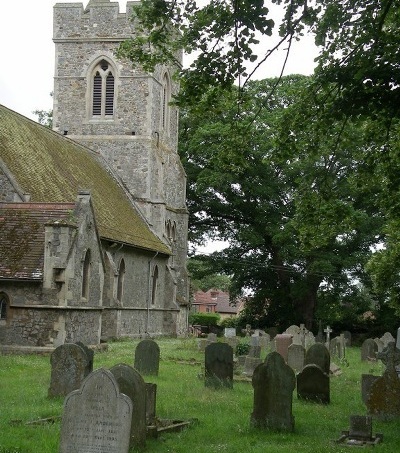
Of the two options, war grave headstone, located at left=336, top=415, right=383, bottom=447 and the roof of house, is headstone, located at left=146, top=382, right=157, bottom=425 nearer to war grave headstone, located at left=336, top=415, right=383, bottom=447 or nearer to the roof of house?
war grave headstone, located at left=336, top=415, right=383, bottom=447

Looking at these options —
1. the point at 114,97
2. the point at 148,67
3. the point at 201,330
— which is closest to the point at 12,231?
the point at 148,67

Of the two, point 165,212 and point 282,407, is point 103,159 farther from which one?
point 282,407

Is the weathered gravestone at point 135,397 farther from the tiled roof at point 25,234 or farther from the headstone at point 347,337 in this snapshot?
the headstone at point 347,337

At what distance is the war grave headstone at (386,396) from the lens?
11.9m

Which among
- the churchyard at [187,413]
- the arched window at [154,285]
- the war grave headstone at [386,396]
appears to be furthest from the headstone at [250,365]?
the arched window at [154,285]

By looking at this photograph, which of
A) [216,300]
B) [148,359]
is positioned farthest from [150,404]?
[216,300]

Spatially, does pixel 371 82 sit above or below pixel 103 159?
below

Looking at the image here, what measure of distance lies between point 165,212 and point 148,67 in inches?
930

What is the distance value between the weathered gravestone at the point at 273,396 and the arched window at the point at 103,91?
26.4 meters

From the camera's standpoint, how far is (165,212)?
35875mm

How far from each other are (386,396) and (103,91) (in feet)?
86.5

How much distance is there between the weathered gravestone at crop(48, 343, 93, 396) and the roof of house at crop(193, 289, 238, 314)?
68.0m

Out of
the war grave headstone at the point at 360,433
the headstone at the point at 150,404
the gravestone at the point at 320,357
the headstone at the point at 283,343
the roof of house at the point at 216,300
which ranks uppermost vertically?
the roof of house at the point at 216,300

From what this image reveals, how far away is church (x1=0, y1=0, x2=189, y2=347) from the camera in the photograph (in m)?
20.6
